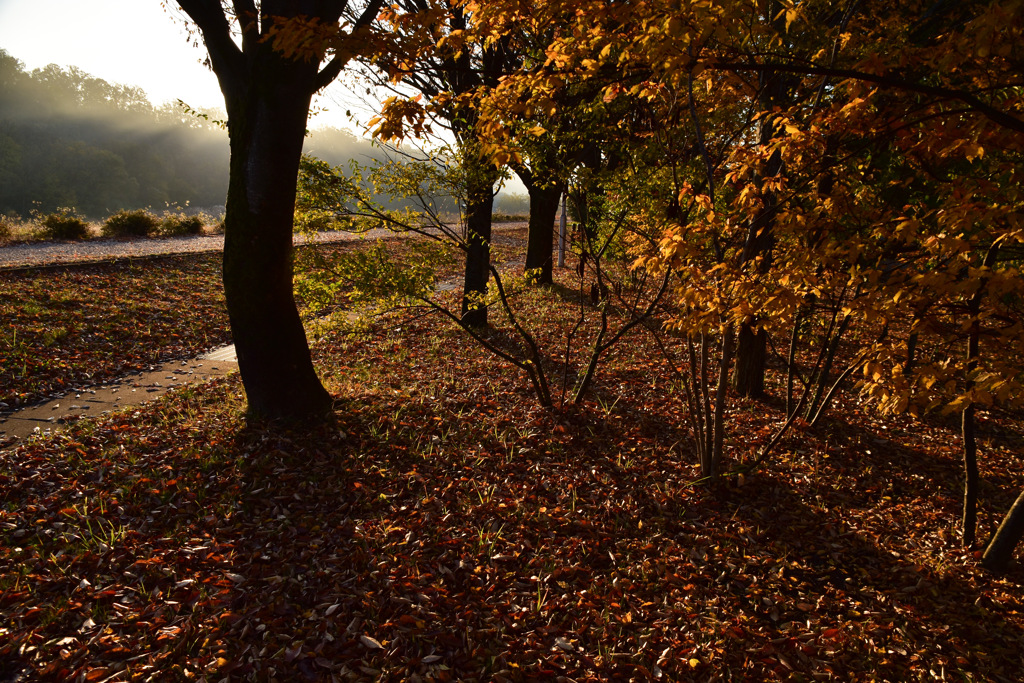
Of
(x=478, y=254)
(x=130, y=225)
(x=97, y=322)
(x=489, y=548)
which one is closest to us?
(x=489, y=548)

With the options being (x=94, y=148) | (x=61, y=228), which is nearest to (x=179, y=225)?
(x=61, y=228)

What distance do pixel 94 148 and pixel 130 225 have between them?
49564 mm

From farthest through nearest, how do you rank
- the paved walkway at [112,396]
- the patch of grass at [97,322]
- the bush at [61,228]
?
the bush at [61,228], the patch of grass at [97,322], the paved walkway at [112,396]

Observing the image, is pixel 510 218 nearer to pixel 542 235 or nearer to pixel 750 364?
pixel 542 235

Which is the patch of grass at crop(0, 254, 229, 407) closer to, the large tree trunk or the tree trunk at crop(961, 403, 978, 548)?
the large tree trunk

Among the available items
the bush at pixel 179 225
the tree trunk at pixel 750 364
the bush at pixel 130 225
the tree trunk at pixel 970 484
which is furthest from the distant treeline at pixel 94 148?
the tree trunk at pixel 970 484

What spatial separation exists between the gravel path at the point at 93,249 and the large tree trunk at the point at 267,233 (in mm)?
5301

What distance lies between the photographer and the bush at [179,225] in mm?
17348

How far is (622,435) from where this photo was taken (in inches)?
218

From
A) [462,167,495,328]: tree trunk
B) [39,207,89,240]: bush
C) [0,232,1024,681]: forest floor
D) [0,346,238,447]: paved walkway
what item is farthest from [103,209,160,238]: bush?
[462,167,495,328]: tree trunk

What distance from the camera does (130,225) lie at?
54.1 feet

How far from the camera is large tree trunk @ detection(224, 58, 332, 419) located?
14.4 ft

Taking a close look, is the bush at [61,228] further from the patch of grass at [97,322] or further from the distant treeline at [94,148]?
the distant treeline at [94,148]

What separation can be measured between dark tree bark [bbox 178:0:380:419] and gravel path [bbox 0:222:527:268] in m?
5.32
